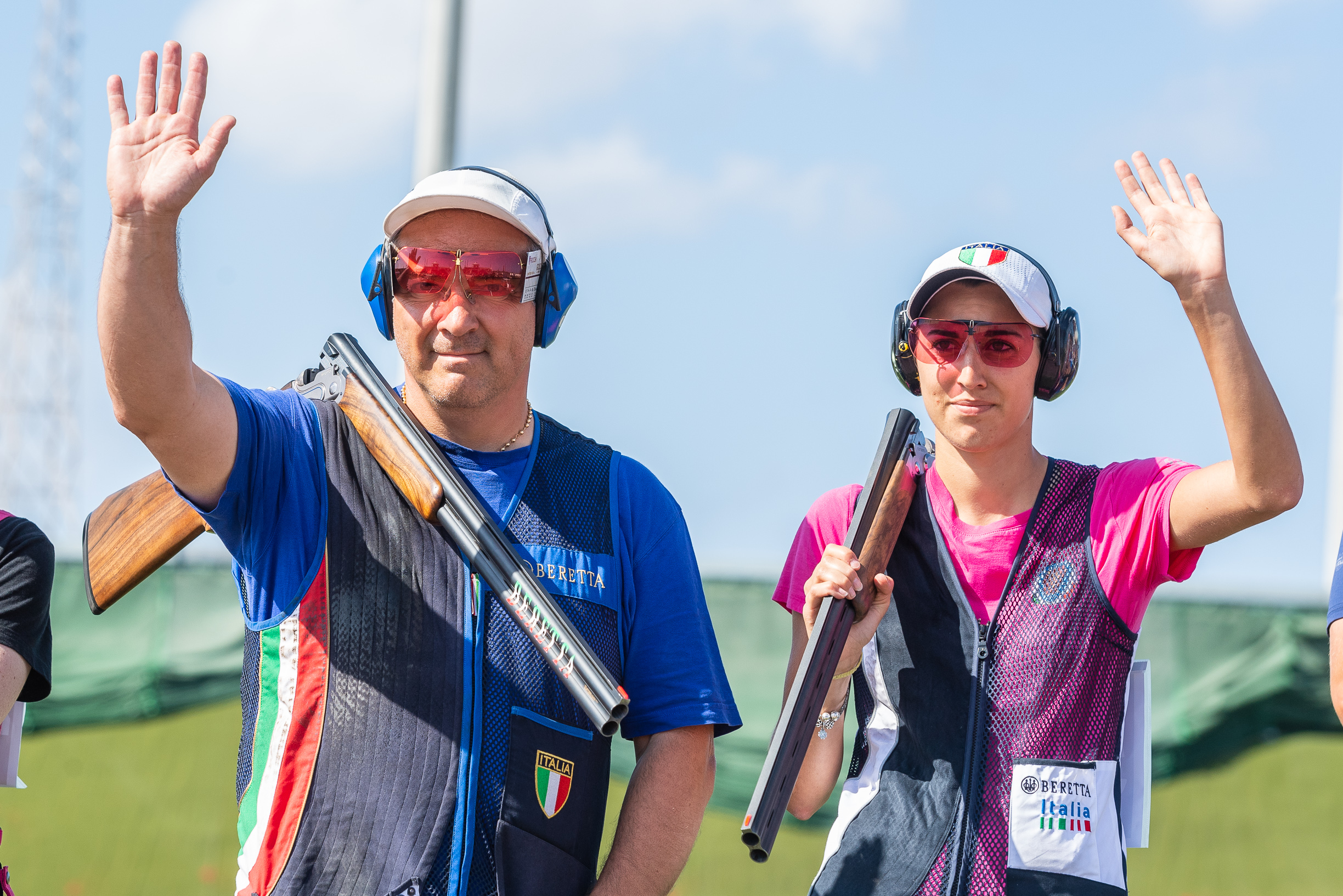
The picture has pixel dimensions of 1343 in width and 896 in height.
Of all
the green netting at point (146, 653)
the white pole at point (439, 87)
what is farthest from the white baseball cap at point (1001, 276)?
the green netting at point (146, 653)

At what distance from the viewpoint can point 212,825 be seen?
23.9ft

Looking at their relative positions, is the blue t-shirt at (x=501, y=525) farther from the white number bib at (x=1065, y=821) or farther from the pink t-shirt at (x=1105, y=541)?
the white number bib at (x=1065, y=821)

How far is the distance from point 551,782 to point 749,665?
176 inches

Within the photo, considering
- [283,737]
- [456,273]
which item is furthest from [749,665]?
[283,737]

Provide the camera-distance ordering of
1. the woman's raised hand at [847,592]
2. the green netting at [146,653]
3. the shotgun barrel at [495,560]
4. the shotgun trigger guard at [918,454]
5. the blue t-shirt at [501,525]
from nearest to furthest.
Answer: the shotgun barrel at [495,560]
the blue t-shirt at [501,525]
the woman's raised hand at [847,592]
the shotgun trigger guard at [918,454]
the green netting at [146,653]

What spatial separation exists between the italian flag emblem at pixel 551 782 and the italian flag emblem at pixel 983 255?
5.00 feet

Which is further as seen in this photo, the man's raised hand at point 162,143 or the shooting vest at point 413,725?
the shooting vest at point 413,725

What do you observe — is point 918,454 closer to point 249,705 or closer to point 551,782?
point 551,782

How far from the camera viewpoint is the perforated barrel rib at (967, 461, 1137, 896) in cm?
292

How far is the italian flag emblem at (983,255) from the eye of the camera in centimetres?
318

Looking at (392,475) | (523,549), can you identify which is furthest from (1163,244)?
(392,475)

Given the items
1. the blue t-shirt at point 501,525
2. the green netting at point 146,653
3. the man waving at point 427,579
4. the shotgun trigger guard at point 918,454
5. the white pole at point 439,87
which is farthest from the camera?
the green netting at point 146,653

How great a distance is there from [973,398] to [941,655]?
62cm

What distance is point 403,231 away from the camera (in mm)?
3109
